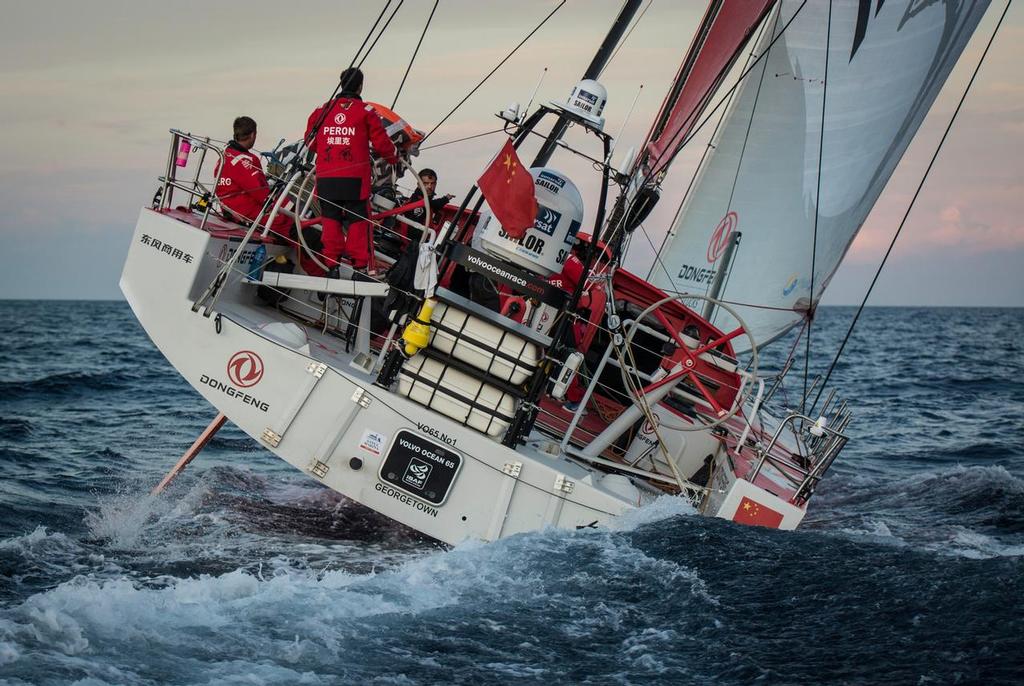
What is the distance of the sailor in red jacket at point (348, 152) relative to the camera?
7090 millimetres

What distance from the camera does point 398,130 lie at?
27.1ft

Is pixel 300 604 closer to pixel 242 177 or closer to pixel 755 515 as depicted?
pixel 755 515

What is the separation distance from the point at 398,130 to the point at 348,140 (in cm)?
123

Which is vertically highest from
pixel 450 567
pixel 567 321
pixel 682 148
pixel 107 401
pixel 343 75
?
pixel 682 148

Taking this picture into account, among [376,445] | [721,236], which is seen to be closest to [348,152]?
[376,445]

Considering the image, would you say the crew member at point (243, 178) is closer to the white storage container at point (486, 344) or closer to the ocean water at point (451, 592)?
the white storage container at point (486, 344)

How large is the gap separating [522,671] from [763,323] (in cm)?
861

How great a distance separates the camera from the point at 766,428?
11.5 m

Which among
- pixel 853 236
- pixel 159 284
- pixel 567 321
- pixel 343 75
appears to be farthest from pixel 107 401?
pixel 853 236

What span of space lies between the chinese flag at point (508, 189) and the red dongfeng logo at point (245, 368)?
6.02 ft

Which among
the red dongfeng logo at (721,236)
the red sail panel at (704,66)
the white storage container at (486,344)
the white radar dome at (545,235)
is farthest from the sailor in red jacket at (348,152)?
the red dongfeng logo at (721,236)

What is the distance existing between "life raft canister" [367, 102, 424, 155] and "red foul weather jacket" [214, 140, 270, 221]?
1.05 metres

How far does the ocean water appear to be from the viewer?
455 centimetres

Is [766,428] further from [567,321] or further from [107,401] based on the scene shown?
[107,401]
